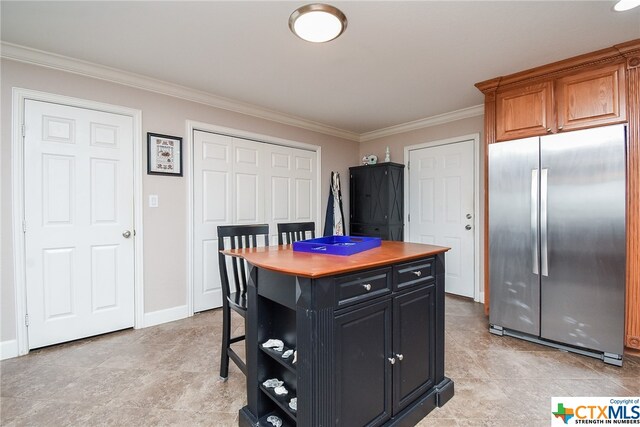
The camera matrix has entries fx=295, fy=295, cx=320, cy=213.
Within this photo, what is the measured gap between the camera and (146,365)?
2.17 m

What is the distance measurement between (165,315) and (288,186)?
2.08 m

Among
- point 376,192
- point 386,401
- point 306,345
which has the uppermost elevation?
point 376,192

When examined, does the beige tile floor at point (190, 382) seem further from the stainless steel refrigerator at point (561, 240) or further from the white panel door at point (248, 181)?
the white panel door at point (248, 181)

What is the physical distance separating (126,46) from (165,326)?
2.47 m

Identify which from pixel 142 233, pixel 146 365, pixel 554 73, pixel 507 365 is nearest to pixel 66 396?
pixel 146 365

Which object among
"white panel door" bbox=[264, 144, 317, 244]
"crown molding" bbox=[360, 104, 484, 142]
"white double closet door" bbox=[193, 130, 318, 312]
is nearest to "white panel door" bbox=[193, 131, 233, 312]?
"white double closet door" bbox=[193, 130, 318, 312]

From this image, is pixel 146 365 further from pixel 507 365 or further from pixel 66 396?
pixel 507 365

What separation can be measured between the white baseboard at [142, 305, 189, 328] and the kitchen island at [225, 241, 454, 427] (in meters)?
1.77

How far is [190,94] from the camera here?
3090 millimetres

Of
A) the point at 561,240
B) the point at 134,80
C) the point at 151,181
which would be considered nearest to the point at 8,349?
the point at 151,181

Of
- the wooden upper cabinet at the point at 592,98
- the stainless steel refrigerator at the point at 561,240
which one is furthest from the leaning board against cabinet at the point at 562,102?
the stainless steel refrigerator at the point at 561,240

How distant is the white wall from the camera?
88.4 inches

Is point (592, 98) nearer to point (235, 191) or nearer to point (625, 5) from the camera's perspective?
point (625, 5)

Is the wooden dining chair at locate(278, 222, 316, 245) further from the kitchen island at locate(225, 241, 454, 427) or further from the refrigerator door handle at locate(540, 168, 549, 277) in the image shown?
the refrigerator door handle at locate(540, 168, 549, 277)
